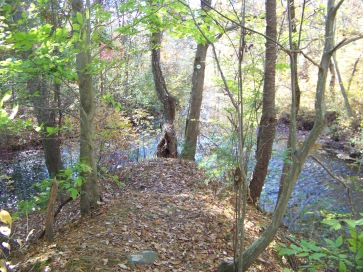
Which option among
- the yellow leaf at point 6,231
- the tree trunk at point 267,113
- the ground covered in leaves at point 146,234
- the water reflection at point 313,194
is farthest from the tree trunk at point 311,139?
the water reflection at point 313,194

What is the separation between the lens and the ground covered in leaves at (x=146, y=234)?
3322mm

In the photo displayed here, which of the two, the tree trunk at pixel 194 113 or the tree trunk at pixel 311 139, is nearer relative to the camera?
the tree trunk at pixel 311 139

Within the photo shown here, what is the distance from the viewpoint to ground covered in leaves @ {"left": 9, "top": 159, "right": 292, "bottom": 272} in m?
3.32

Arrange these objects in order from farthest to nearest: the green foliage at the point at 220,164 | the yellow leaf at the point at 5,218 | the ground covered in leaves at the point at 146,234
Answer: the green foliage at the point at 220,164, the ground covered in leaves at the point at 146,234, the yellow leaf at the point at 5,218

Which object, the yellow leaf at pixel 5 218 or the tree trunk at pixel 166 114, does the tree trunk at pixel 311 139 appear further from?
the tree trunk at pixel 166 114

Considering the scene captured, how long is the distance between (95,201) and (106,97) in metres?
1.92

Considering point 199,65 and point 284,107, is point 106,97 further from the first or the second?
point 284,107

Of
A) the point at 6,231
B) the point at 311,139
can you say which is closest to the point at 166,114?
the point at 311,139

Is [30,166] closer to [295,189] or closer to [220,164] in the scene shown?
[220,164]

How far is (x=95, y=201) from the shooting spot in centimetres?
465

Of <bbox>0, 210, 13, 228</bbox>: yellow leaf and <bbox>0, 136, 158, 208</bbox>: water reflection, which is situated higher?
<bbox>0, 210, 13, 228</bbox>: yellow leaf

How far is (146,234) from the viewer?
161 inches

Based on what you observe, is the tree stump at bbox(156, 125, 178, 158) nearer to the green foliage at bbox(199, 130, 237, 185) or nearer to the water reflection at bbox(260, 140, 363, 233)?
the green foliage at bbox(199, 130, 237, 185)

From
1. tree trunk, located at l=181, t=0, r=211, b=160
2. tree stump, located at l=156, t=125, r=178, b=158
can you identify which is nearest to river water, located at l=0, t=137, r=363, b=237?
tree stump, located at l=156, t=125, r=178, b=158
